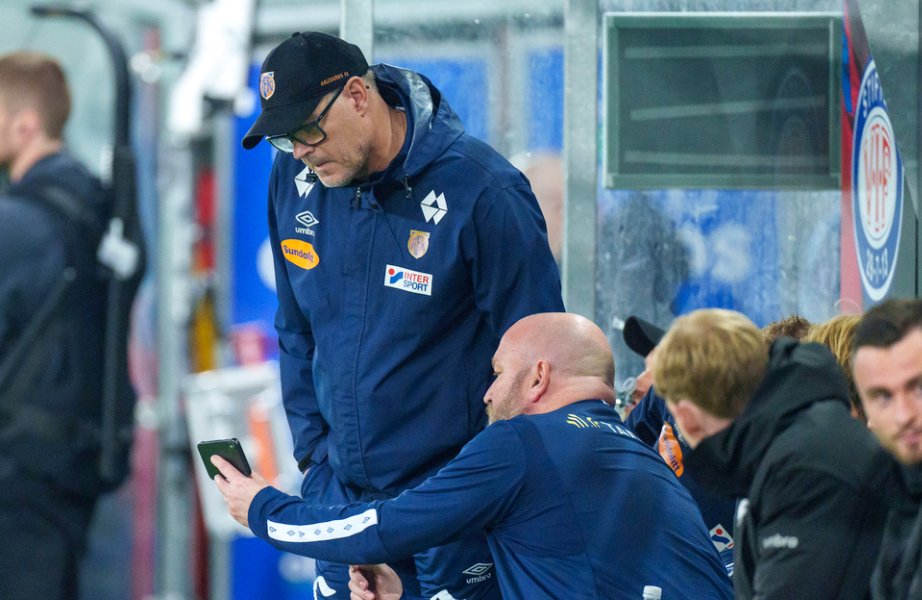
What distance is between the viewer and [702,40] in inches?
121

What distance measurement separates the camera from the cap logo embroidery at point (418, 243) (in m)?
2.12

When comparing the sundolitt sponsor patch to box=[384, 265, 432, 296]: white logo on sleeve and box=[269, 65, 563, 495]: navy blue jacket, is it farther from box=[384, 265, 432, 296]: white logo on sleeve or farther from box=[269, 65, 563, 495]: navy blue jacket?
box=[384, 265, 432, 296]: white logo on sleeve

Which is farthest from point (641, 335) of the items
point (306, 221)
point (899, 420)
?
point (899, 420)

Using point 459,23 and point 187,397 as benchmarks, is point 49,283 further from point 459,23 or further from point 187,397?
point 459,23

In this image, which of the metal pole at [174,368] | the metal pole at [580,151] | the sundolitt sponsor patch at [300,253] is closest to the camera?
the sundolitt sponsor patch at [300,253]

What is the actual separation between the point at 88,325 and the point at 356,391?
125 inches

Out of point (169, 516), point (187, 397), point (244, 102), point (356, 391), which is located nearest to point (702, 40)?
point (356, 391)

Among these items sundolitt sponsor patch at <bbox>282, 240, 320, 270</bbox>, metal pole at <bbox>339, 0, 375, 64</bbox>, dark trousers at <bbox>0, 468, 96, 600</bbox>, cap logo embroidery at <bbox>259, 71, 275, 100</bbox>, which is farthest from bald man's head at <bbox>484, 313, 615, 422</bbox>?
dark trousers at <bbox>0, 468, 96, 600</bbox>

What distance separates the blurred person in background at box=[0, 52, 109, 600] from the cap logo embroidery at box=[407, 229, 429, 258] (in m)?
3.19

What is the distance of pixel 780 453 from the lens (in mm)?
1479

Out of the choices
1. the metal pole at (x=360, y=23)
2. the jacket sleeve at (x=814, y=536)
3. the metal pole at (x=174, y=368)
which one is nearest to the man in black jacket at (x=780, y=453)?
the jacket sleeve at (x=814, y=536)

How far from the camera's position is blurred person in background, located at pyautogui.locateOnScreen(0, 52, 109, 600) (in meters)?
4.66

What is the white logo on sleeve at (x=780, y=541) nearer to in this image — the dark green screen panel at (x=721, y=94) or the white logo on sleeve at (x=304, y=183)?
the white logo on sleeve at (x=304, y=183)

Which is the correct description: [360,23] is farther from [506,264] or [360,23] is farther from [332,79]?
[506,264]
